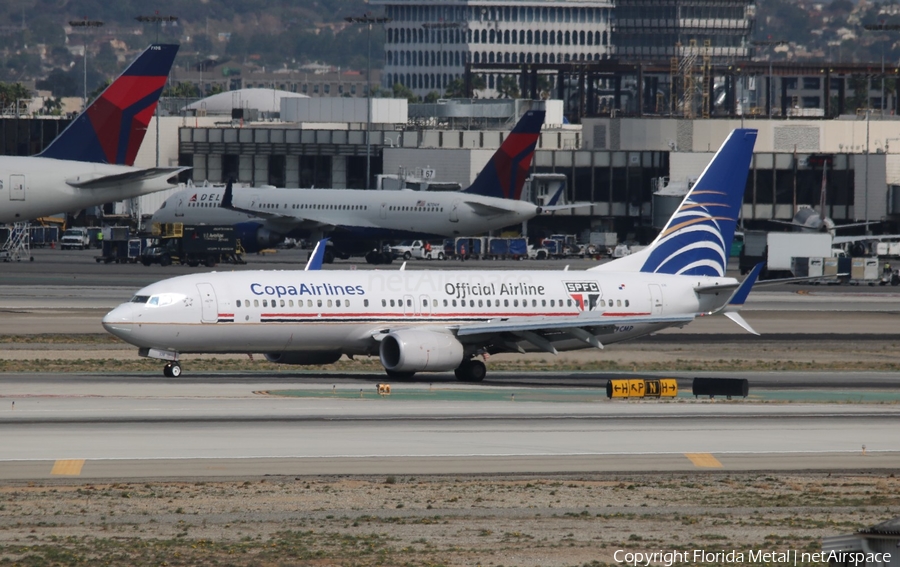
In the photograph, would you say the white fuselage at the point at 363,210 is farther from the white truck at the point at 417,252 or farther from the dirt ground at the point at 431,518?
the dirt ground at the point at 431,518

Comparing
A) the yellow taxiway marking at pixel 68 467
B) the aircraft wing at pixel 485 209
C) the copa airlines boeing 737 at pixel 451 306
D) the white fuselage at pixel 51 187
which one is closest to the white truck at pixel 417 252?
the aircraft wing at pixel 485 209

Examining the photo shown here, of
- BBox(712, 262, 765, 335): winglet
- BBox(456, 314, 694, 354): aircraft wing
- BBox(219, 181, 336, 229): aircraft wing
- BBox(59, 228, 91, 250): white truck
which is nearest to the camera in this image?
BBox(456, 314, 694, 354): aircraft wing

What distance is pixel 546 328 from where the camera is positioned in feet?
164

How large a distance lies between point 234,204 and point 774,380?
7077 centimetres

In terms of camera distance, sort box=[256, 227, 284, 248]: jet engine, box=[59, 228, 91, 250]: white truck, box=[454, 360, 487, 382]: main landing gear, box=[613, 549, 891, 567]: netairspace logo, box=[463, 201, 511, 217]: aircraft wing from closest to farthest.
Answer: box=[613, 549, 891, 567]: netairspace logo → box=[454, 360, 487, 382]: main landing gear → box=[463, 201, 511, 217]: aircraft wing → box=[256, 227, 284, 248]: jet engine → box=[59, 228, 91, 250]: white truck

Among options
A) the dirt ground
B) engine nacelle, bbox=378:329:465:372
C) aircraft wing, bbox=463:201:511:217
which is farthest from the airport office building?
the dirt ground

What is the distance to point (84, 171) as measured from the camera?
6059cm

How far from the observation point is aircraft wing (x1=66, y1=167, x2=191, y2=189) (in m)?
59.7

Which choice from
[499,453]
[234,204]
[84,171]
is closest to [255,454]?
[499,453]

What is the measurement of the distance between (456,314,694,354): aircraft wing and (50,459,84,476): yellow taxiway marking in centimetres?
2079

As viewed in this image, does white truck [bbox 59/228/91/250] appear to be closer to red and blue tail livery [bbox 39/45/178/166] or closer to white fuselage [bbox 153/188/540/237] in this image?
white fuselage [bbox 153/188/540/237]

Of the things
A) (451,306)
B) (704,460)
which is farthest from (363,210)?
(704,460)

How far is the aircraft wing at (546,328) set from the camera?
50062mm

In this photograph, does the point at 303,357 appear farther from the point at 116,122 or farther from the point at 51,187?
the point at 116,122
